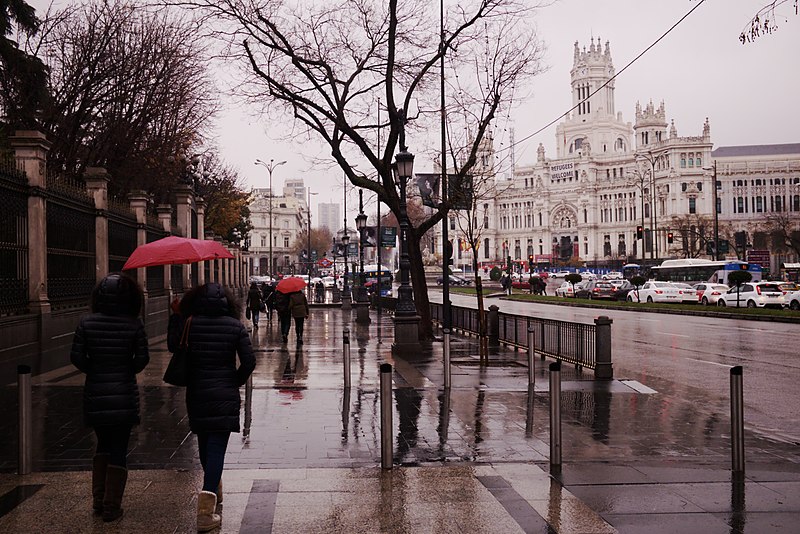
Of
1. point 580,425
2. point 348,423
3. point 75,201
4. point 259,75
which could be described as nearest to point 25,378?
point 348,423

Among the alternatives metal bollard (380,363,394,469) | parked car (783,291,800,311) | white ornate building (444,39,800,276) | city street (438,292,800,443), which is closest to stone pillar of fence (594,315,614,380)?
city street (438,292,800,443)

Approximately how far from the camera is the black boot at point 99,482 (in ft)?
19.4

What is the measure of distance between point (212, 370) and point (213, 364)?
0.15ft

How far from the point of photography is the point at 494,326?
21.3 meters

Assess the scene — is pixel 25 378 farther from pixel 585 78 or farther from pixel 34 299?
pixel 585 78

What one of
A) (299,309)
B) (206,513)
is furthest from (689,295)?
(206,513)

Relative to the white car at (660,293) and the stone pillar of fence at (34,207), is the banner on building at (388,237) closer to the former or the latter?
the white car at (660,293)

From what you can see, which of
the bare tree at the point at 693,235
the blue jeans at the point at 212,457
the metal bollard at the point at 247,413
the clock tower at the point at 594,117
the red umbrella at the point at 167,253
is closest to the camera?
the blue jeans at the point at 212,457

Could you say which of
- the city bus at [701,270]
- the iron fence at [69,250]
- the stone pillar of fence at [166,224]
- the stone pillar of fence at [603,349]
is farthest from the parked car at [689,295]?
the iron fence at [69,250]

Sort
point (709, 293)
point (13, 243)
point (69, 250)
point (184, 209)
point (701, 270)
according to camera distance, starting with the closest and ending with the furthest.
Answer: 1. point (13, 243)
2. point (69, 250)
3. point (184, 209)
4. point (709, 293)
5. point (701, 270)

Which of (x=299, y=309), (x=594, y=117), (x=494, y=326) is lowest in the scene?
(x=494, y=326)

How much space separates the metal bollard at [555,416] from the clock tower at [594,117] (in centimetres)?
16958

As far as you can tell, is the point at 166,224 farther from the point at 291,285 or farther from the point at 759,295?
the point at 759,295

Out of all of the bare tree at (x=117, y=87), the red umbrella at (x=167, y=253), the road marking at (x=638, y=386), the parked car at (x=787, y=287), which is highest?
the bare tree at (x=117, y=87)
